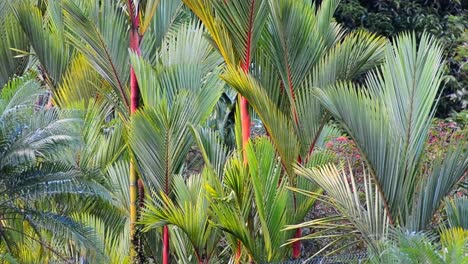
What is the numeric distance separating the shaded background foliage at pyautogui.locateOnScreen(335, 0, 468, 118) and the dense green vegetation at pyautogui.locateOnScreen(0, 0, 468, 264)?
4.97 metres

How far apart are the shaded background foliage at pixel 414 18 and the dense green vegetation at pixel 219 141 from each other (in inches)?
196

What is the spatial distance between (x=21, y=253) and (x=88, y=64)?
85.4 inches

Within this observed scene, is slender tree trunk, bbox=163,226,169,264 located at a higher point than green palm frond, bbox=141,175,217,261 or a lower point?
lower

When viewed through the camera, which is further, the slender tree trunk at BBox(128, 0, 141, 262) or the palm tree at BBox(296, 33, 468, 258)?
the slender tree trunk at BBox(128, 0, 141, 262)

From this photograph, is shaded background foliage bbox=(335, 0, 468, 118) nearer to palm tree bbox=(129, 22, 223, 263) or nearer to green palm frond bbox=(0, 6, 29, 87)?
palm tree bbox=(129, 22, 223, 263)

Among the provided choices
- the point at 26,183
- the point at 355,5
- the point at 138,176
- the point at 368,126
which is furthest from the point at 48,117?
the point at 355,5

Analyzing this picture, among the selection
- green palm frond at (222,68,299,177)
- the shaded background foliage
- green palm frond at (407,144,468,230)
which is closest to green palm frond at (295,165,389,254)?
green palm frond at (407,144,468,230)

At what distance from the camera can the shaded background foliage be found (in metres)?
14.5

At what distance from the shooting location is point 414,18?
49.8 ft

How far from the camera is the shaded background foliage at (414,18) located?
14.5m

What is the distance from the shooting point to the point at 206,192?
8164 millimetres

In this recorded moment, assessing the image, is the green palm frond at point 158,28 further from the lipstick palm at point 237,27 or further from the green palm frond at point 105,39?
the lipstick palm at point 237,27

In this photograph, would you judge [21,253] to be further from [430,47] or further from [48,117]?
[430,47]

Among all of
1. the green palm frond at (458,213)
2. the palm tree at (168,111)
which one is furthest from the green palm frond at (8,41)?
the green palm frond at (458,213)
